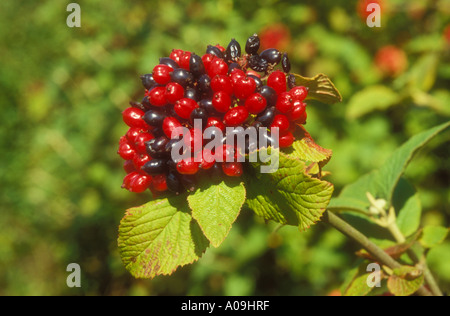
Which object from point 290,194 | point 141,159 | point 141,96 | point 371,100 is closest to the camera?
point 290,194

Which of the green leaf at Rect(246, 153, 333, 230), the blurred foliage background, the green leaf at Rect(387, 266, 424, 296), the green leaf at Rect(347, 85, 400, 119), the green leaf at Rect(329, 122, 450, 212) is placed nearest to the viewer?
the green leaf at Rect(246, 153, 333, 230)

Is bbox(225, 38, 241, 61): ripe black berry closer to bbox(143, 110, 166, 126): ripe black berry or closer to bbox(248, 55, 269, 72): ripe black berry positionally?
bbox(248, 55, 269, 72): ripe black berry

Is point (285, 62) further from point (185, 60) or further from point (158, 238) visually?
point (158, 238)

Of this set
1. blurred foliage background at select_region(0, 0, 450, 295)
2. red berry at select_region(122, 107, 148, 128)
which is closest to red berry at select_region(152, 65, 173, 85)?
red berry at select_region(122, 107, 148, 128)

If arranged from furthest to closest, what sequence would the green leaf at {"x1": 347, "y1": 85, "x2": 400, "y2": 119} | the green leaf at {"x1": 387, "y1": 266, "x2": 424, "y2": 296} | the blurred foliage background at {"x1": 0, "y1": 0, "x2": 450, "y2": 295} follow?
1. the blurred foliage background at {"x1": 0, "y1": 0, "x2": 450, "y2": 295}
2. the green leaf at {"x1": 347, "y1": 85, "x2": 400, "y2": 119}
3. the green leaf at {"x1": 387, "y1": 266, "x2": 424, "y2": 296}

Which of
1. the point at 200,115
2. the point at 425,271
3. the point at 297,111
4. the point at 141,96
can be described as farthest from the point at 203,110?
the point at 141,96

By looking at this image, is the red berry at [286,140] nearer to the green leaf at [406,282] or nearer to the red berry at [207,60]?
the red berry at [207,60]

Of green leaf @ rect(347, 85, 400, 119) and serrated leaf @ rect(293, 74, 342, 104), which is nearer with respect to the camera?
serrated leaf @ rect(293, 74, 342, 104)

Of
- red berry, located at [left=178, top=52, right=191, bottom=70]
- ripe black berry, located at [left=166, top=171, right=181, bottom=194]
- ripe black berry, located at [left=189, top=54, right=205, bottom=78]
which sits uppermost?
red berry, located at [left=178, top=52, right=191, bottom=70]
